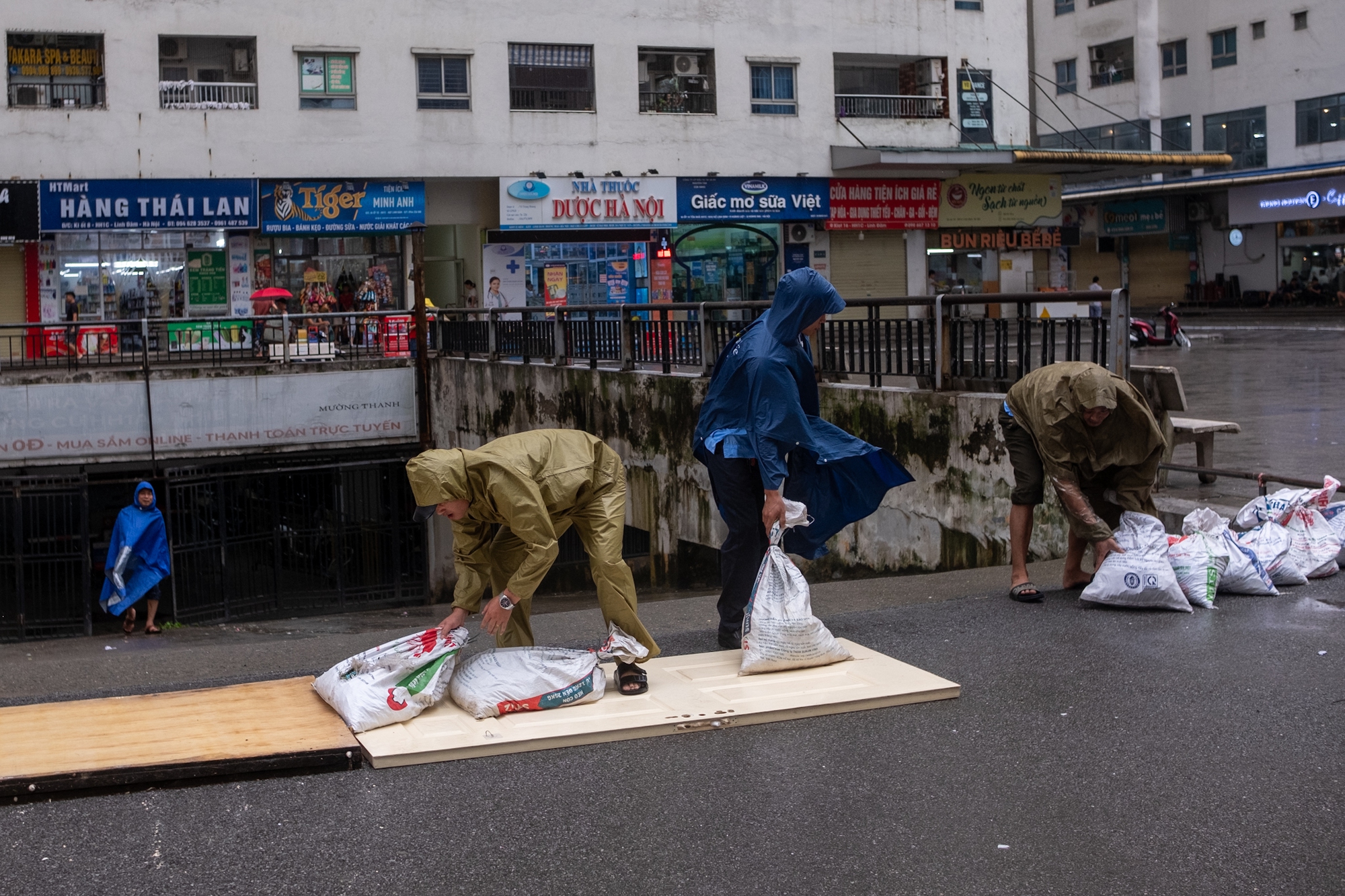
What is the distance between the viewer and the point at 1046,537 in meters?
8.84

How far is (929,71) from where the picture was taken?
32.4 m

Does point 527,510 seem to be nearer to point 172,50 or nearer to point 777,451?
point 777,451

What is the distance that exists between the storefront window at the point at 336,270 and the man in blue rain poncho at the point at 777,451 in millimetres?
22863

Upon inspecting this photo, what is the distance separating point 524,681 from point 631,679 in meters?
0.48

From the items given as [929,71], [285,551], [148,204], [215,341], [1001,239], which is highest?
[929,71]

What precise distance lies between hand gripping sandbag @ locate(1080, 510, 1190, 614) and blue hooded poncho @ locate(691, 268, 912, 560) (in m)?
1.27

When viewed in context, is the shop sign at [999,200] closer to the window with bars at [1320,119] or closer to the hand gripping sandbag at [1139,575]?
the window with bars at [1320,119]

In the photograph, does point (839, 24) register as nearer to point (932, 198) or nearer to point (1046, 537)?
point (932, 198)

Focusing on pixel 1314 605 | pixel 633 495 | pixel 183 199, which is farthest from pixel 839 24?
pixel 1314 605

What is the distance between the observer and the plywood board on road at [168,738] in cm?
455

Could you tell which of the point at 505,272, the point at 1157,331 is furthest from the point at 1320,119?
the point at 505,272

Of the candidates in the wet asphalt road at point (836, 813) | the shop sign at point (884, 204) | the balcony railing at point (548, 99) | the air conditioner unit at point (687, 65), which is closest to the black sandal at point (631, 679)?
the wet asphalt road at point (836, 813)

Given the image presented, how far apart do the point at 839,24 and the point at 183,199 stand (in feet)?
49.1

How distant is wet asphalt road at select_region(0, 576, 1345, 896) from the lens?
12.5ft
